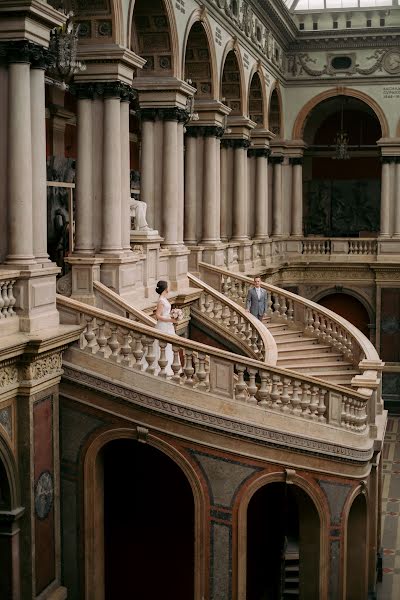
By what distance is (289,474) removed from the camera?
13531mm

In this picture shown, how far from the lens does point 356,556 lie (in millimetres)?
15375

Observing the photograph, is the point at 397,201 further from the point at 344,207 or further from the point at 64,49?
the point at 64,49

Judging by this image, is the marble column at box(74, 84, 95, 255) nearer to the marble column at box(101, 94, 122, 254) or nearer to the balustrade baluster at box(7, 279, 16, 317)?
the marble column at box(101, 94, 122, 254)

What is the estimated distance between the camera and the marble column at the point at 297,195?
33375mm

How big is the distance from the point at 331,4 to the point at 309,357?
16.6 metres

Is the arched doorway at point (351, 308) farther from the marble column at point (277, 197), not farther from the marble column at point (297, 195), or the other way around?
the marble column at point (277, 197)

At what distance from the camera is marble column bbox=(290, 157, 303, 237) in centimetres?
3338

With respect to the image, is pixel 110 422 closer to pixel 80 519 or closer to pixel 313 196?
pixel 80 519

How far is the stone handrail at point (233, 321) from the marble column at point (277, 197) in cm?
1251

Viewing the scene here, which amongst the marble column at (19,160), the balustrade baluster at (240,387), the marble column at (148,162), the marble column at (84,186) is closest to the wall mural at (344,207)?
the marble column at (148,162)

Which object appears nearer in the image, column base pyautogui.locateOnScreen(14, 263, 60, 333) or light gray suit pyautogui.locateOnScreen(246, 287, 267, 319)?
column base pyautogui.locateOnScreen(14, 263, 60, 333)

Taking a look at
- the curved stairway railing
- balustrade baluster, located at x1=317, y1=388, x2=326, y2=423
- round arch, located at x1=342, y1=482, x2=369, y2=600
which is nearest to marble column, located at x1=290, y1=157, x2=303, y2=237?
the curved stairway railing

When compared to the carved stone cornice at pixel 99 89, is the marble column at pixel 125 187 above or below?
below

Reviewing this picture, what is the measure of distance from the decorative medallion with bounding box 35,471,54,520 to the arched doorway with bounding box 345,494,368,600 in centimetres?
499
